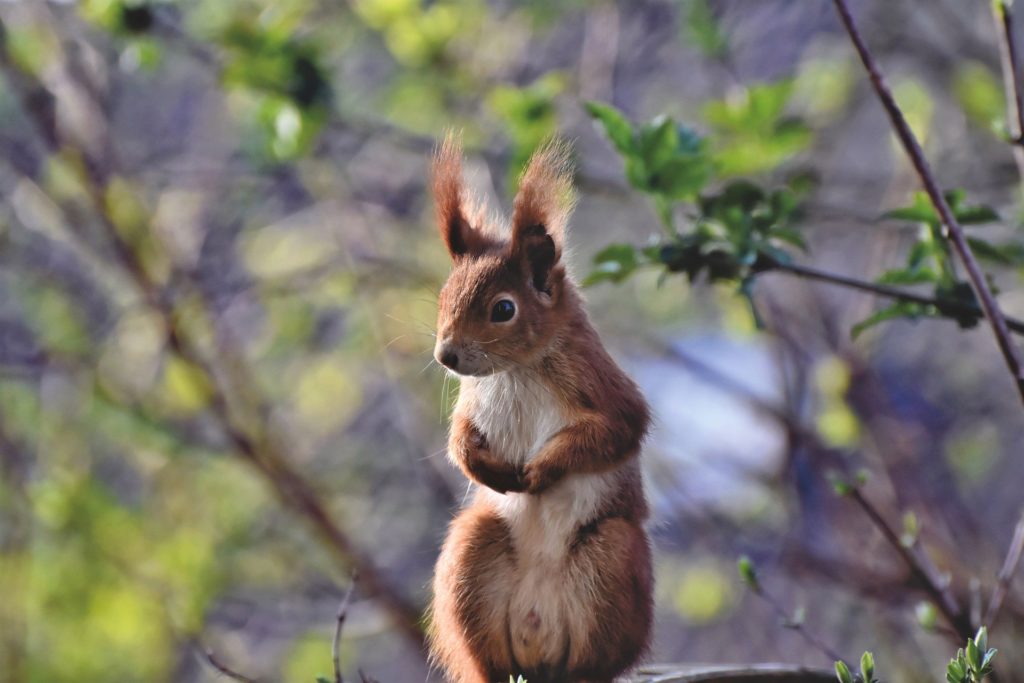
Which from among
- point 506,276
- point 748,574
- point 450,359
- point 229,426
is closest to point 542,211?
point 506,276

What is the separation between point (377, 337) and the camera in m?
3.07

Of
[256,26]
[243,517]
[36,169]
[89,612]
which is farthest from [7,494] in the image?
[256,26]

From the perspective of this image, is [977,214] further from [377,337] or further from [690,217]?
[377,337]

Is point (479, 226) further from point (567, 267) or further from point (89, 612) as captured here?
point (89, 612)

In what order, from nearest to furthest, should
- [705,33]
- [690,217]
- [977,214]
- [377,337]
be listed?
[977,214], [690,217], [705,33], [377,337]

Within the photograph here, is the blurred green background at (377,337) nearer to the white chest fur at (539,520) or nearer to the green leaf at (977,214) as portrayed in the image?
the green leaf at (977,214)

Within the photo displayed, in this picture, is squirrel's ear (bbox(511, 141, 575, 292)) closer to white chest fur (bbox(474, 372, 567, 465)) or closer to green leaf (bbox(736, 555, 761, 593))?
white chest fur (bbox(474, 372, 567, 465))

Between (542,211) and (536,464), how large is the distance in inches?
12.1

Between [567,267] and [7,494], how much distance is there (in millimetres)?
2681

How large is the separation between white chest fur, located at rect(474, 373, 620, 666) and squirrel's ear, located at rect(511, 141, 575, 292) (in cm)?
15

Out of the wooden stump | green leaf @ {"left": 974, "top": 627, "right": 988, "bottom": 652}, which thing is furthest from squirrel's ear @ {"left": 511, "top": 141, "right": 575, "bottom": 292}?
green leaf @ {"left": 974, "top": 627, "right": 988, "bottom": 652}

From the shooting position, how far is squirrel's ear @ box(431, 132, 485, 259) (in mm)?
1360

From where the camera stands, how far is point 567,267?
1429mm

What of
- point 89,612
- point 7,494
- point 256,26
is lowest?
point 89,612
